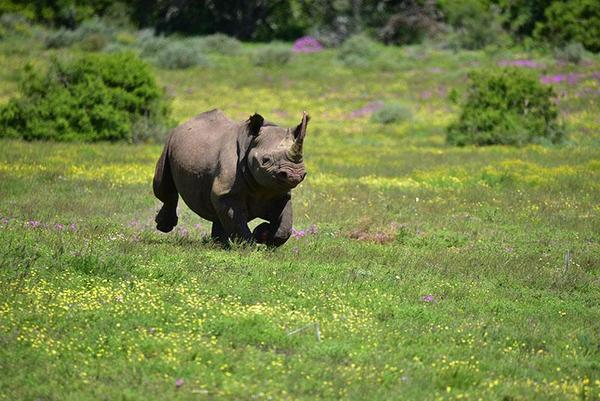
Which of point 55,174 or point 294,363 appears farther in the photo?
point 55,174

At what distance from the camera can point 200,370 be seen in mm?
7891

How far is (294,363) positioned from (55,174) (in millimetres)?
14645

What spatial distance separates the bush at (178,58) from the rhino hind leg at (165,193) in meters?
38.8

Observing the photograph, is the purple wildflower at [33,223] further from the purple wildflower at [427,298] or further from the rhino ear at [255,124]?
the purple wildflower at [427,298]

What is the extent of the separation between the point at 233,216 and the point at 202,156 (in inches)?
44.6

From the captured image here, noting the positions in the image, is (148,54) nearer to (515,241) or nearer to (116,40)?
(116,40)

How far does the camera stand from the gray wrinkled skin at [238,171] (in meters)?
11.7

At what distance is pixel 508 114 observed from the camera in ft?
106

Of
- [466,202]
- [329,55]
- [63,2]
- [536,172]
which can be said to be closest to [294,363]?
[466,202]

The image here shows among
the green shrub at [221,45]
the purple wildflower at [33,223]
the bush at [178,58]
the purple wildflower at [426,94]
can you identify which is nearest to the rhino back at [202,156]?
the purple wildflower at [33,223]

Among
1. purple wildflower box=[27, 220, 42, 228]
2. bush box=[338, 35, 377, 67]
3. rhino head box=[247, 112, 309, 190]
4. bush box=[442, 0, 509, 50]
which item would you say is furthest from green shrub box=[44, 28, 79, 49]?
rhino head box=[247, 112, 309, 190]

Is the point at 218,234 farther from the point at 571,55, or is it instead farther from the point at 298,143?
the point at 571,55

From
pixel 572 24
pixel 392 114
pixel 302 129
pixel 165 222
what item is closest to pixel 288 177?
pixel 302 129

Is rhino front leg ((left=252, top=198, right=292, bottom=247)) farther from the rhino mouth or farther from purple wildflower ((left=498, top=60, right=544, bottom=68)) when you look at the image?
purple wildflower ((left=498, top=60, right=544, bottom=68))
